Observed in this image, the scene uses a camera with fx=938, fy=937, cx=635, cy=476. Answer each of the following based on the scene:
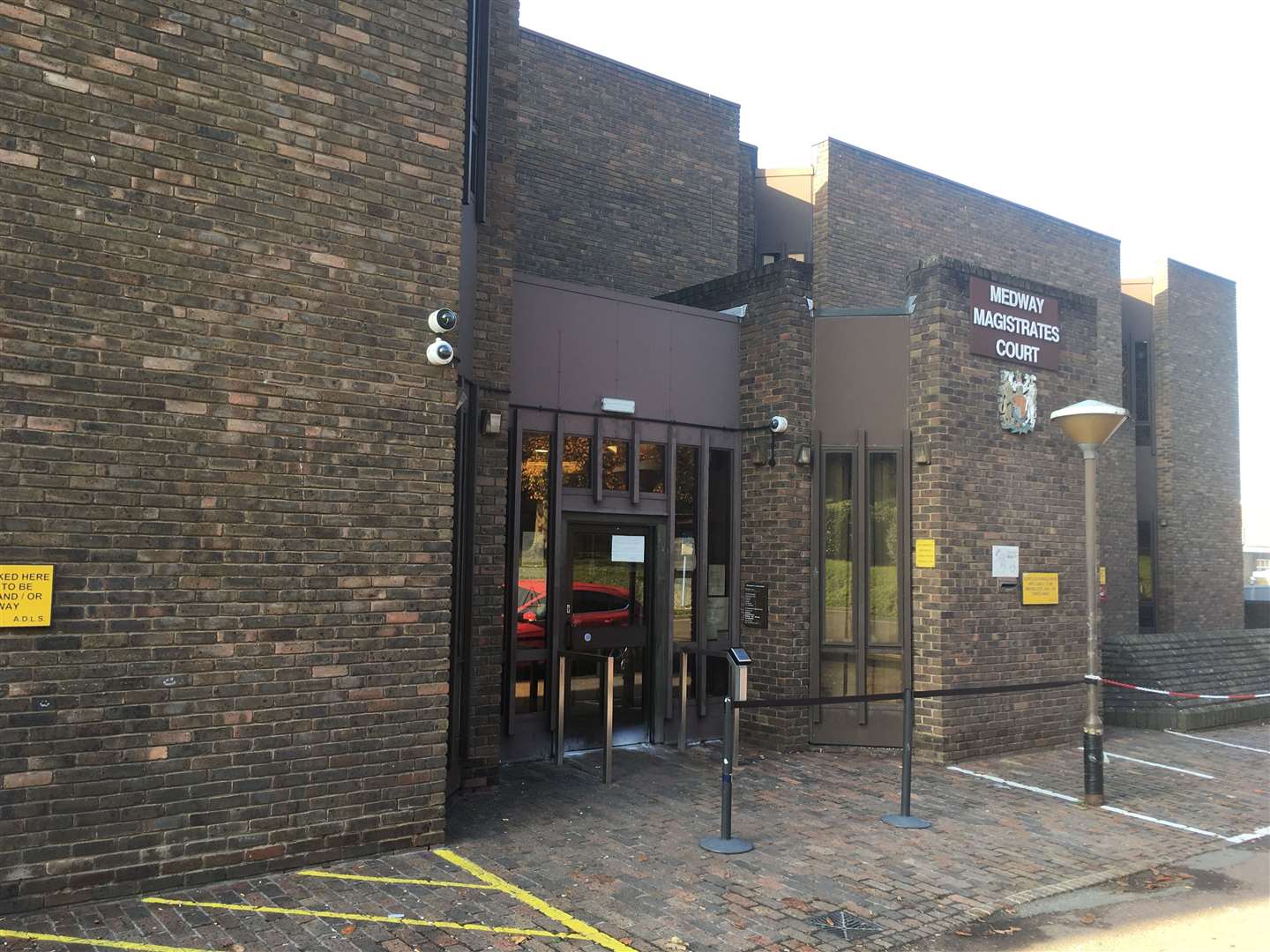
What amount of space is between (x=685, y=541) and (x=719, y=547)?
48 centimetres

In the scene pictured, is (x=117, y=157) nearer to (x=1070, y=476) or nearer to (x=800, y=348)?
(x=800, y=348)

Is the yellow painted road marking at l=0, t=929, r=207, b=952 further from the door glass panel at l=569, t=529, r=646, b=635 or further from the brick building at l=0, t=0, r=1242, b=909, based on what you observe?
the door glass panel at l=569, t=529, r=646, b=635

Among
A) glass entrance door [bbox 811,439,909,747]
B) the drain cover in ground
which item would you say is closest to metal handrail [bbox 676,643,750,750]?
glass entrance door [bbox 811,439,909,747]

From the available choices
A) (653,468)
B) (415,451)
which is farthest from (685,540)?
(415,451)

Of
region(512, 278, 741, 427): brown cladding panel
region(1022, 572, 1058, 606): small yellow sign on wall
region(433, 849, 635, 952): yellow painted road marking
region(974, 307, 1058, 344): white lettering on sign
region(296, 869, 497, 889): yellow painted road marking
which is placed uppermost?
region(974, 307, 1058, 344): white lettering on sign

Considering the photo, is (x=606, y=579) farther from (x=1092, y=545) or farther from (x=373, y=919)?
(x=373, y=919)

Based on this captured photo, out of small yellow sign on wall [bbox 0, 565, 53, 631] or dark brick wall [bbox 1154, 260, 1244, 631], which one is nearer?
small yellow sign on wall [bbox 0, 565, 53, 631]

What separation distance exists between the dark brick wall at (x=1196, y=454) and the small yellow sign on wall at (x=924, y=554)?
13.1 m

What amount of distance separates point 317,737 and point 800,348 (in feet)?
21.8

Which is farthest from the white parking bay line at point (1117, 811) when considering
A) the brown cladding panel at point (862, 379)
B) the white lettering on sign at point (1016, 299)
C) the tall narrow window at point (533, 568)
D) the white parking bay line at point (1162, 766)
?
the white lettering on sign at point (1016, 299)

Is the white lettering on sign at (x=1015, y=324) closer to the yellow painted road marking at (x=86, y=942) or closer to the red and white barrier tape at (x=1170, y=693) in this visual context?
the red and white barrier tape at (x=1170, y=693)

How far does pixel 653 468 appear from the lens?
10117 mm

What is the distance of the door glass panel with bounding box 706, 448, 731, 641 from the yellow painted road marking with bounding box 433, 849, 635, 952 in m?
4.76

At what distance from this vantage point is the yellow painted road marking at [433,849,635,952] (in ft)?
16.0
